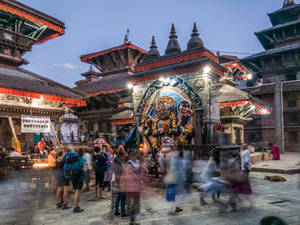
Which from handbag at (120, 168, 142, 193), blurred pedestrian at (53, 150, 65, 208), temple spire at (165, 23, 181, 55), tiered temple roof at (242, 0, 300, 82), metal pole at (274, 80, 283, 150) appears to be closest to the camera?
handbag at (120, 168, 142, 193)

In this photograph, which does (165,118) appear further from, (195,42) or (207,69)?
(195,42)

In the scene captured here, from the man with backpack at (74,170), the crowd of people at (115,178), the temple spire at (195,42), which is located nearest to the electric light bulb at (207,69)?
the temple spire at (195,42)

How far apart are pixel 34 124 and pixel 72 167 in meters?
10.2

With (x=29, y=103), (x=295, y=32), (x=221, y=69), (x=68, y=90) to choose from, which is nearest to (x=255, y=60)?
(x=295, y=32)

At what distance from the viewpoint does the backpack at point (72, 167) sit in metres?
7.16

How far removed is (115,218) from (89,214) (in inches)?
33.3

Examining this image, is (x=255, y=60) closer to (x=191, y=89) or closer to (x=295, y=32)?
(x=295, y=32)

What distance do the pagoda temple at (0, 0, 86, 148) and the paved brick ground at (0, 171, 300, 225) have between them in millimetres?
7069

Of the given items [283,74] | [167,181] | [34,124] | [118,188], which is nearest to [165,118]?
[167,181]

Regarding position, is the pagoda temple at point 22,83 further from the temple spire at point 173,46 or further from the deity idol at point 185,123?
the deity idol at point 185,123

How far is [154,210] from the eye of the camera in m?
7.01

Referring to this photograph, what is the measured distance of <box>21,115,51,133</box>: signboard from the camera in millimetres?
15291

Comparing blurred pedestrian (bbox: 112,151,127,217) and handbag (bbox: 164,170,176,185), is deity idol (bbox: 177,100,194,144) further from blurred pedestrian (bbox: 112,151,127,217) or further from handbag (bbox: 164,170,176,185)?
blurred pedestrian (bbox: 112,151,127,217)

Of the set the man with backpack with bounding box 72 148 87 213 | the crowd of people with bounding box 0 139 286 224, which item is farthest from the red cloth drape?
the man with backpack with bounding box 72 148 87 213
